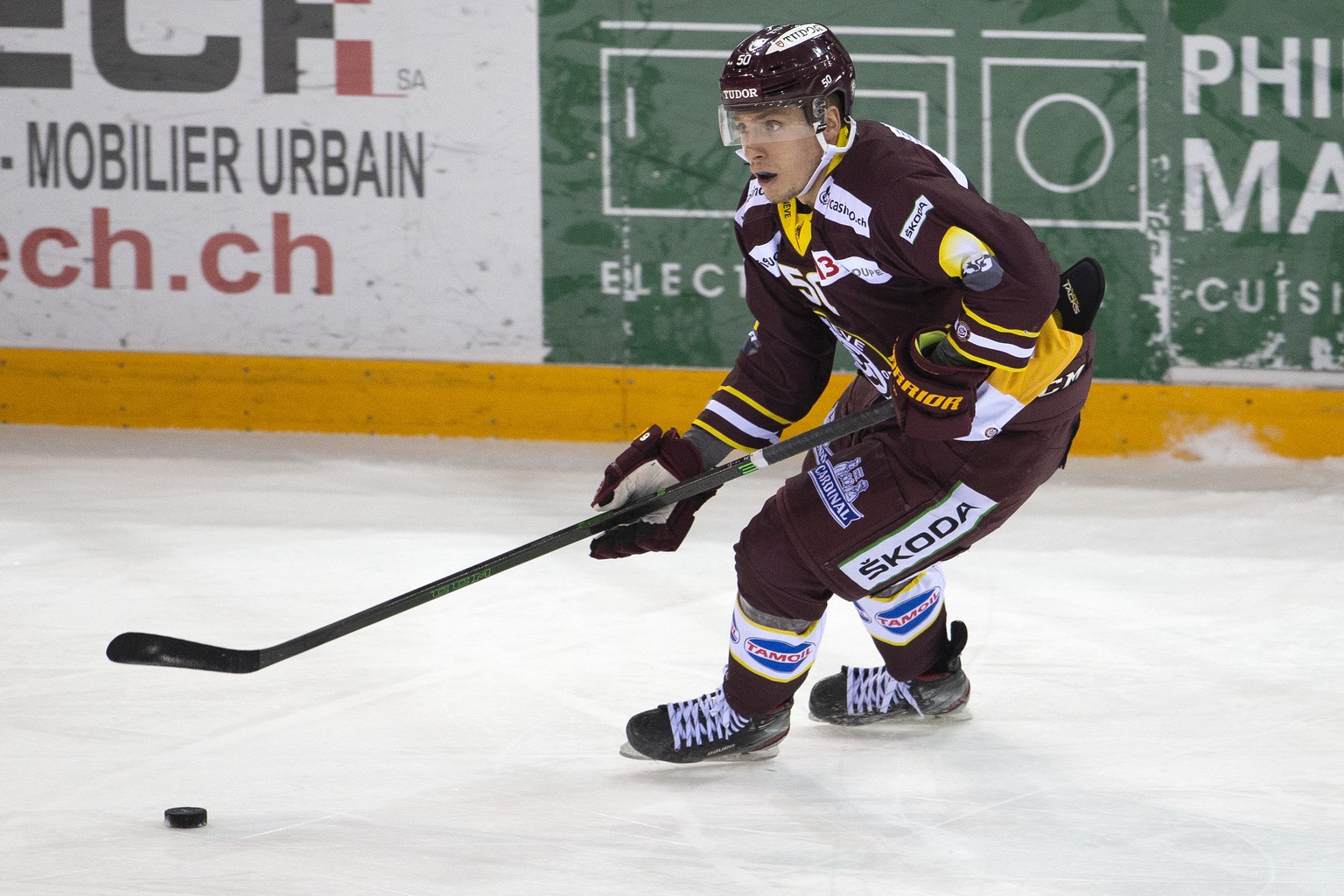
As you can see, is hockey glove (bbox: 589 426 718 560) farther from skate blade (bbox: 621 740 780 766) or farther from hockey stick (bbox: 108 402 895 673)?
skate blade (bbox: 621 740 780 766)

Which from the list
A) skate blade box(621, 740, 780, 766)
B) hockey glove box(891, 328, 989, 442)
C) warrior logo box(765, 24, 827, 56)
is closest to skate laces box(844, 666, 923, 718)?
skate blade box(621, 740, 780, 766)

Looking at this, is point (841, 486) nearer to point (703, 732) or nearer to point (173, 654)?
point (703, 732)

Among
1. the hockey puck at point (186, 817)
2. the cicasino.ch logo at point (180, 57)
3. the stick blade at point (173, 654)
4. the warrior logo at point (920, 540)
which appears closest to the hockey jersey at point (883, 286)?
the warrior logo at point (920, 540)

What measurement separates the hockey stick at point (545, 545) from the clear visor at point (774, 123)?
16.0 inches

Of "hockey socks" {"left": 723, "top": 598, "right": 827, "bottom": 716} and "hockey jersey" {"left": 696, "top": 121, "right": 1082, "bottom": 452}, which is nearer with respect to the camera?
"hockey jersey" {"left": 696, "top": 121, "right": 1082, "bottom": 452}

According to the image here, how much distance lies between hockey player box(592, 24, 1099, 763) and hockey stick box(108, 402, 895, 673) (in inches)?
1.3

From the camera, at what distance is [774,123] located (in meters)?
2.23

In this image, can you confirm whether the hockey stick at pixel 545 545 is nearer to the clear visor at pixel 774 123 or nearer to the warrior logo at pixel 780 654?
the warrior logo at pixel 780 654

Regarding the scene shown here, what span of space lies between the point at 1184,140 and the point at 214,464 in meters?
2.82

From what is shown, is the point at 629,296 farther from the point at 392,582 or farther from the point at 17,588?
the point at 17,588

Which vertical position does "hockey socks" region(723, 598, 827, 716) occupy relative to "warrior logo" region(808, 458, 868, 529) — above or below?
below

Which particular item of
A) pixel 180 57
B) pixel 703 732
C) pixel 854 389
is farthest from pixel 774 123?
pixel 180 57

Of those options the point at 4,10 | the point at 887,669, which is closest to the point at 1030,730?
the point at 887,669

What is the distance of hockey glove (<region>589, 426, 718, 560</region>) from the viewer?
2410 mm
